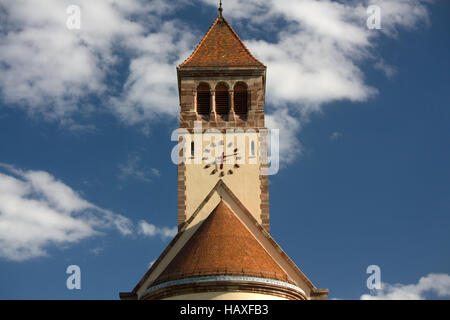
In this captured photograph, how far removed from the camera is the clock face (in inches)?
1171

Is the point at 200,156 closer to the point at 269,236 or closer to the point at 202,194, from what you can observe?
the point at 202,194

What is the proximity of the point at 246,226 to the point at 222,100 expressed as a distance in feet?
21.3

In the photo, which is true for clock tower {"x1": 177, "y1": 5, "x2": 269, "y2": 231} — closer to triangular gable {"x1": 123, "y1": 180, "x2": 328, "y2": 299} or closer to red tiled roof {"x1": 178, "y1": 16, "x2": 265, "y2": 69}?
red tiled roof {"x1": 178, "y1": 16, "x2": 265, "y2": 69}

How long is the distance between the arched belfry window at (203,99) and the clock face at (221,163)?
6.29 feet

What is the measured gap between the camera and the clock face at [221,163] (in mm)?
29750

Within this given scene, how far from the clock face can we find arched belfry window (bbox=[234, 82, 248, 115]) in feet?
6.58

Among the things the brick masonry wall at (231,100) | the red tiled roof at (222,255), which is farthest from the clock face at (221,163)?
the red tiled roof at (222,255)

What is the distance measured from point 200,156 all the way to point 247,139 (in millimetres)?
2243

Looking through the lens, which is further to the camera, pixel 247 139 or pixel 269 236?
pixel 247 139

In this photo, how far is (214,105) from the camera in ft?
102
